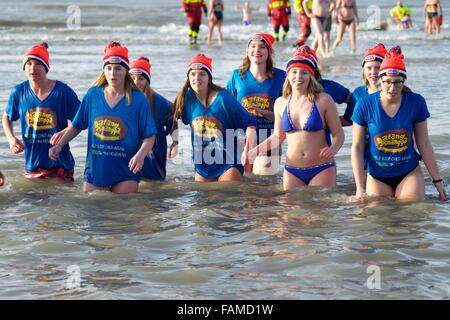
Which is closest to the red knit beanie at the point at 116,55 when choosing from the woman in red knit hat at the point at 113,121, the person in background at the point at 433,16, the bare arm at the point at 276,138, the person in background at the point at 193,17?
the woman in red knit hat at the point at 113,121

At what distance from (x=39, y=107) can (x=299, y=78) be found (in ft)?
8.37

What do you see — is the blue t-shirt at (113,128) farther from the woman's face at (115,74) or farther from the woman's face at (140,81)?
the woman's face at (140,81)

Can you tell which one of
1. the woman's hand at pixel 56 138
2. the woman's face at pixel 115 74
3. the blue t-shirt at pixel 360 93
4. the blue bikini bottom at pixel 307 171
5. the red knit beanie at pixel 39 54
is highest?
the red knit beanie at pixel 39 54

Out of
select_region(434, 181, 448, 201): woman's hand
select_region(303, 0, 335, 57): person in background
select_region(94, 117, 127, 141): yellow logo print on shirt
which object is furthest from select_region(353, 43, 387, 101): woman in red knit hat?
select_region(303, 0, 335, 57): person in background

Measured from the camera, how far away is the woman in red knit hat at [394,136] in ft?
26.3

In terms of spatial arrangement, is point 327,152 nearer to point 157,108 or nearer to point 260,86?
point 260,86

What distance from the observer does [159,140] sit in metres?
9.40

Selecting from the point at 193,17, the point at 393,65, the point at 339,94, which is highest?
the point at 193,17

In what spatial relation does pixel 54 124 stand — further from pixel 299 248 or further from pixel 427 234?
pixel 427 234

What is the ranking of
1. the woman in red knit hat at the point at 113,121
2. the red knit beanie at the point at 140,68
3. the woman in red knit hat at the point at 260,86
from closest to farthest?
1. the woman in red knit hat at the point at 113,121
2. the red knit beanie at the point at 140,68
3. the woman in red knit hat at the point at 260,86

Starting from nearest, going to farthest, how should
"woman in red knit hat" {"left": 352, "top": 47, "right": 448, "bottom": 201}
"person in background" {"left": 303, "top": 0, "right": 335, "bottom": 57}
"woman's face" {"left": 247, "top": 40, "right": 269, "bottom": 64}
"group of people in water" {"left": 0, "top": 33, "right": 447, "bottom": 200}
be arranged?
1. "woman in red knit hat" {"left": 352, "top": 47, "right": 448, "bottom": 201}
2. "group of people in water" {"left": 0, "top": 33, "right": 447, "bottom": 200}
3. "woman's face" {"left": 247, "top": 40, "right": 269, "bottom": 64}
4. "person in background" {"left": 303, "top": 0, "right": 335, "bottom": 57}

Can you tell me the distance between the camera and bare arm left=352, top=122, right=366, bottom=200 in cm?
809

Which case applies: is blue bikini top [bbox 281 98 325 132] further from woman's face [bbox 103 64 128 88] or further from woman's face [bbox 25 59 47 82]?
woman's face [bbox 25 59 47 82]

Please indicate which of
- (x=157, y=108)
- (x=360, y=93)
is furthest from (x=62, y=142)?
(x=360, y=93)
